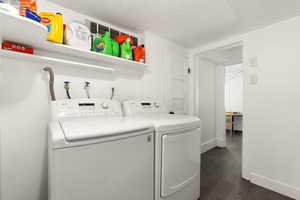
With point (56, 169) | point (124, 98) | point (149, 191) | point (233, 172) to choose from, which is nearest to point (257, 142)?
point (233, 172)

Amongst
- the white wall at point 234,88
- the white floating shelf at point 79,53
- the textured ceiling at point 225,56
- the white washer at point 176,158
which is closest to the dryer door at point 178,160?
the white washer at point 176,158

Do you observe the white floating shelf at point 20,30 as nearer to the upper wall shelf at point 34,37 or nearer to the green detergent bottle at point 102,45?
the upper wall shelf at point 34,37

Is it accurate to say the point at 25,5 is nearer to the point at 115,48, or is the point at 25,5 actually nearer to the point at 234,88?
the point at 115,48

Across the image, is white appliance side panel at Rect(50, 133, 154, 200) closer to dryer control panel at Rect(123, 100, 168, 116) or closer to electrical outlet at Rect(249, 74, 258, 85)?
dryer control panel at Rect(123, 100, 168, 116)

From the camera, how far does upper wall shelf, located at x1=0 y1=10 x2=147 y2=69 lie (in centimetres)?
93

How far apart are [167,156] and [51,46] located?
1.54m

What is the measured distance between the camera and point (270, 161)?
5.90 ft

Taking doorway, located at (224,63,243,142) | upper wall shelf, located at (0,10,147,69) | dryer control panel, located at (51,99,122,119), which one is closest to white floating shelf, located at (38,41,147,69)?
upper wall shelf, located at (0,10,147,69)

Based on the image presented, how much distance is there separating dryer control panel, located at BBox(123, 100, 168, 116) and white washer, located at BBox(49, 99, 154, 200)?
0.59m

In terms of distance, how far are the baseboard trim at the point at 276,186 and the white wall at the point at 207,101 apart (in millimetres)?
1116

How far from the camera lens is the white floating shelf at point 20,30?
90cm

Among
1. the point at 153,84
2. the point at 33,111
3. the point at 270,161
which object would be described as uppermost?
the point at 153,84

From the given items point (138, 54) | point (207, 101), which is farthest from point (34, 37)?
point (207, 101)

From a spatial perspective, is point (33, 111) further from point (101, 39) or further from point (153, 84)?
point (153, 84)
